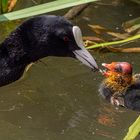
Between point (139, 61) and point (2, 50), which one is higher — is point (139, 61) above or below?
below

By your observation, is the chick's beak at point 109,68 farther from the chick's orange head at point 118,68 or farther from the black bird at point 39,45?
the black bird at point 39,45

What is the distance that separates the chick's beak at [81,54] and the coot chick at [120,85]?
64 cm

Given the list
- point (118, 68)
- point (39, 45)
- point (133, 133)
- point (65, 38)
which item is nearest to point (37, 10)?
point (39, 45)

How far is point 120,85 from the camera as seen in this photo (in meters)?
5.62

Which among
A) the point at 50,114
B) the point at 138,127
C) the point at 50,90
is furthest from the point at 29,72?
the point at 138,127

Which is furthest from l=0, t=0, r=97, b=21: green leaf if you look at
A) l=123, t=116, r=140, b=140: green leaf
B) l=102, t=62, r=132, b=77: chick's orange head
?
l=123, t=116, r=140, b=140: green leaf

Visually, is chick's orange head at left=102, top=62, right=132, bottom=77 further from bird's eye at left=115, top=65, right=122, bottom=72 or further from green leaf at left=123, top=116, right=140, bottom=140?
green leaf at left=123, top=116, right=140, bottom=140

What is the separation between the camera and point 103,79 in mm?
5832

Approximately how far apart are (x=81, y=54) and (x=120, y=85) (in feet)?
2.56

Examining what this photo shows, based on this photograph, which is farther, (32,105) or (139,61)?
(139,61)

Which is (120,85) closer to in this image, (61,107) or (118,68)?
(118,68)

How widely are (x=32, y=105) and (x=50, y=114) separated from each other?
0.20m

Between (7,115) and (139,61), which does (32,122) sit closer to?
(7,115)

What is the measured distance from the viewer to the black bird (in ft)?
16.0
